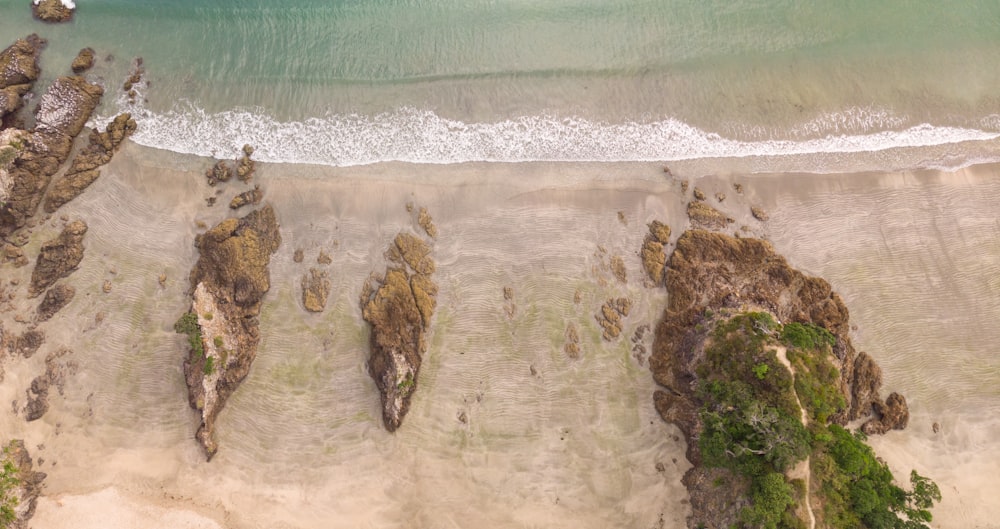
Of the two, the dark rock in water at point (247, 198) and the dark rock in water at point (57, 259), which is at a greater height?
the dark rock in water at point (247, 198)

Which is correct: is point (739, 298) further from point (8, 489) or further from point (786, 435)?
point (8, 489)

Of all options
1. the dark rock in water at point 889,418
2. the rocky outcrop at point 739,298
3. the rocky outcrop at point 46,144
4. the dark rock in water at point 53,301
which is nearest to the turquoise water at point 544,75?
the rocky outcrop at point 46,144

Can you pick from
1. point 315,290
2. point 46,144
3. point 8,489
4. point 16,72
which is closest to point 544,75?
point 315,290

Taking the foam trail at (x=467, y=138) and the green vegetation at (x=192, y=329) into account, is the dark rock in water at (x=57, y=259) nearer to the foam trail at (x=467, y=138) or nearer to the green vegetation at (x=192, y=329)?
the foam trail at (x=467, y=138)

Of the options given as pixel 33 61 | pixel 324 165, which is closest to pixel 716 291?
pixel 324 165

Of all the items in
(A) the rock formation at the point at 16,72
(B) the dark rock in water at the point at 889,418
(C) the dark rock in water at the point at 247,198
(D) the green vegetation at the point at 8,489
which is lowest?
(D) the green vegetation at the point at 8,489

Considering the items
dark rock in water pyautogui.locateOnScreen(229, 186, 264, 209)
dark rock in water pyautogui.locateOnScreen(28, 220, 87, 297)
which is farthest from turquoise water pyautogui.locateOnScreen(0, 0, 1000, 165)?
dark rock in water pyautogui.locateOnScreen(28, 220, 87, 297)

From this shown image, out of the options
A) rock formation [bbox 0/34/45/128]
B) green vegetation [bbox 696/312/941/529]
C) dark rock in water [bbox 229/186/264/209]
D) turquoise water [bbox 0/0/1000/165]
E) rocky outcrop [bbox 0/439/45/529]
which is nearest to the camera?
green vegetation [bbox 696/312/941/529]

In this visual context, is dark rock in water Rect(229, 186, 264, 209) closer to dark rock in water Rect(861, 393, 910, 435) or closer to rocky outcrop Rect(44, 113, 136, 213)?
rocky outcrop Rect(44, 113, 136, 213)
